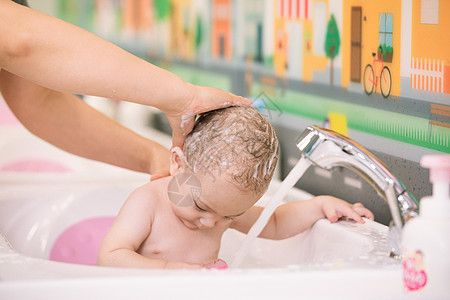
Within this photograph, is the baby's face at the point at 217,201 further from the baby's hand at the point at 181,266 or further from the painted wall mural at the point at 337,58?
the painted wall mural at the point at 337,58

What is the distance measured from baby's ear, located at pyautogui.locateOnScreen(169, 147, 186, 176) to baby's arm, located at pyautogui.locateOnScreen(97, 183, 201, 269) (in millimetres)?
97

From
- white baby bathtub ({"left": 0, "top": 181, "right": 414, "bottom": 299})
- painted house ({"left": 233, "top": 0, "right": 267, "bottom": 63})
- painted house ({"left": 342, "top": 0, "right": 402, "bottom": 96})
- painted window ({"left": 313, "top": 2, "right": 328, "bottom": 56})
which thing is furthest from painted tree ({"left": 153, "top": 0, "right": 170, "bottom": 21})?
white baby bathtub ({"left": 0, "top": 181, "right": 414, "bottom": 299})

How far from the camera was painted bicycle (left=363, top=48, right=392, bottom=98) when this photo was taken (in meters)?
1.16

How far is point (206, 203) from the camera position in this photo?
104 centimetres

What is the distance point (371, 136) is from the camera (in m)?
1.23

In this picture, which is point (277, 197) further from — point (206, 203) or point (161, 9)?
point (161, 9)

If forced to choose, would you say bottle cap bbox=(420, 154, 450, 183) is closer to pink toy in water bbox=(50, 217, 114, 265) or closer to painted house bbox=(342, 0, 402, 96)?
painted house bbox=(342, 0, 402, 96)

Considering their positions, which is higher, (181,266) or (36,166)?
(181,266)

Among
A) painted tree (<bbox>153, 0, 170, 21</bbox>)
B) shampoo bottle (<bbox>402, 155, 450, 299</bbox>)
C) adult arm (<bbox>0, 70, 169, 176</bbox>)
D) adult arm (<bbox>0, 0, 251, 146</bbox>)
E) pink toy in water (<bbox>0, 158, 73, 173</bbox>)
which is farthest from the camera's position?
painted tree (<bbox>153, 0, 170, 21</bbox>)

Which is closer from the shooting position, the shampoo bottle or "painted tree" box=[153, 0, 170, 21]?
the shampoo bottle

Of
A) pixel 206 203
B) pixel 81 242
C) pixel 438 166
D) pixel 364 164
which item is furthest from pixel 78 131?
pixel 438 166

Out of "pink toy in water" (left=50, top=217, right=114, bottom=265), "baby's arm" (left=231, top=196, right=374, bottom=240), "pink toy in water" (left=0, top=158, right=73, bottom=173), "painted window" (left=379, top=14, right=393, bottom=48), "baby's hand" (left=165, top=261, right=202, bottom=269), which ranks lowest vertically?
"pink toy in water" (left=50, top=217, right=114, bottom=265)

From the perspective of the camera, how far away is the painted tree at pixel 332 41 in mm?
1339

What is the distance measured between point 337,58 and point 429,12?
32 cm
